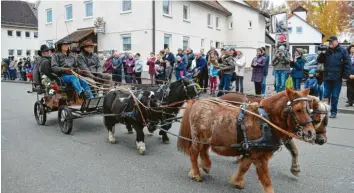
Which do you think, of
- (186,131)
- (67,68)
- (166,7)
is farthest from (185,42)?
(186,131)

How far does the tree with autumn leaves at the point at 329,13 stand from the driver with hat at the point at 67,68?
48615 mm

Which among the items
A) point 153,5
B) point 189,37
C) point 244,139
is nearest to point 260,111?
point 244,139

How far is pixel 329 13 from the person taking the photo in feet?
178

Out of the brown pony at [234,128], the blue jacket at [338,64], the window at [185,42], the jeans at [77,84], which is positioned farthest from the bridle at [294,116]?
the window at [185,42]

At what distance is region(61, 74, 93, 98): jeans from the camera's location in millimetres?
8523

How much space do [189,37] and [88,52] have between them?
21.4m

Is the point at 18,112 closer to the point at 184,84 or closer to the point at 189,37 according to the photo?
the point at 184,84

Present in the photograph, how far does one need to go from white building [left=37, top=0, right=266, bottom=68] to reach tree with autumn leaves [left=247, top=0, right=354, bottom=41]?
18871 millimetres

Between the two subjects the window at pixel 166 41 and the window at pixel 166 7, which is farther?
the window at pixel 166 41

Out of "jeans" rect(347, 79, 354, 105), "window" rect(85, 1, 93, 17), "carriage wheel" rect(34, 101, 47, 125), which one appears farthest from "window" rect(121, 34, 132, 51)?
"jeans" rect(347, 79, 354, 105)

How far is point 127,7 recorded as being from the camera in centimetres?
2670

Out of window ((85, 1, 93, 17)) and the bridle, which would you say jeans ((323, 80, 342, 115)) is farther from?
window ((85, 1, 93, 17))

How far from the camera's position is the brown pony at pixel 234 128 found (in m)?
4.07

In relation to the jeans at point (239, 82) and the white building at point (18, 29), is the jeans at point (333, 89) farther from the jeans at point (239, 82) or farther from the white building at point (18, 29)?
the white building at point (18, 29)
